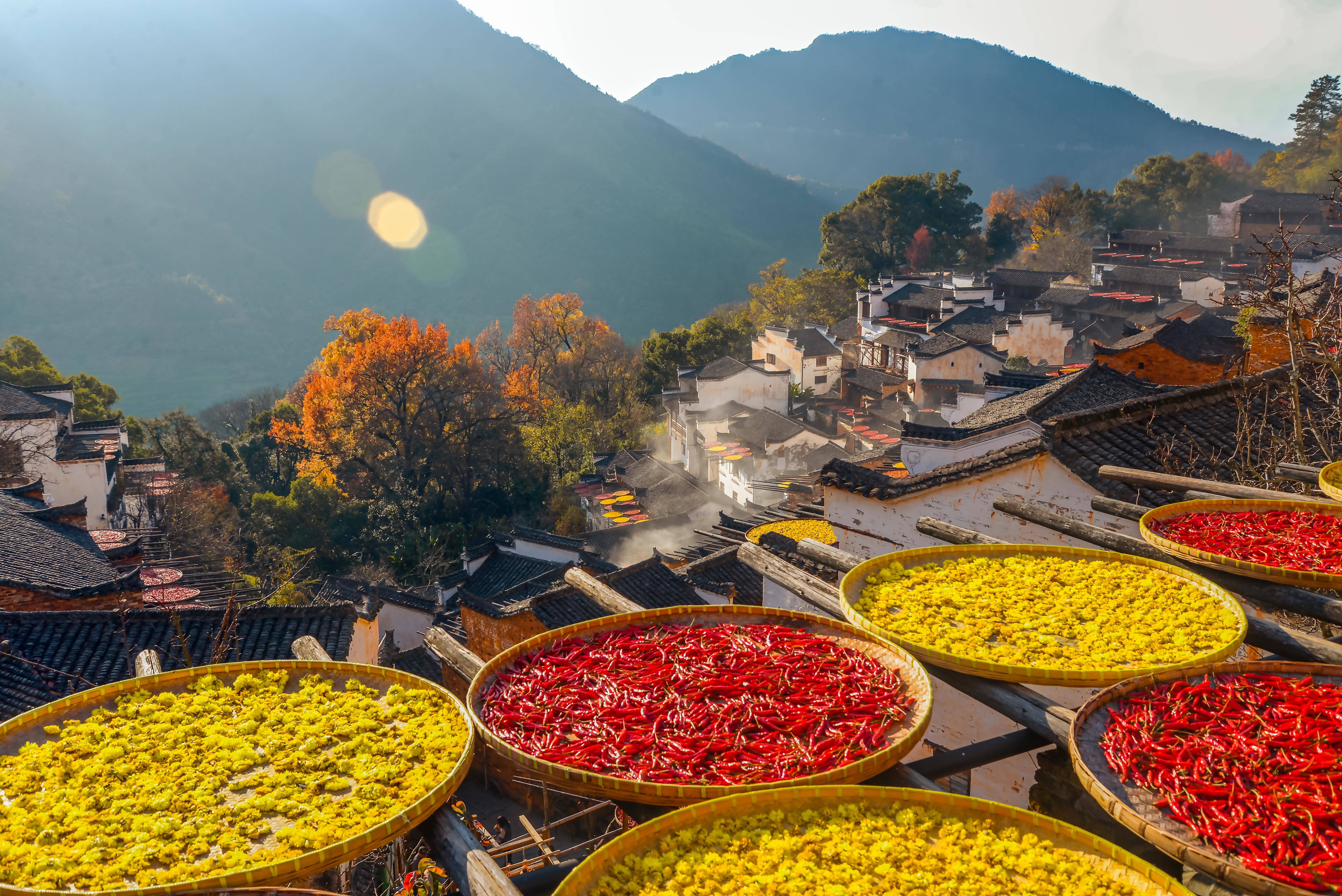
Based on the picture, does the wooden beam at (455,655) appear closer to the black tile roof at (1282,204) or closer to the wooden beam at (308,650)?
the wooden beam at (308,650)

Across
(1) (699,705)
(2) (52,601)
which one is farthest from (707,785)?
(2) (52,601)

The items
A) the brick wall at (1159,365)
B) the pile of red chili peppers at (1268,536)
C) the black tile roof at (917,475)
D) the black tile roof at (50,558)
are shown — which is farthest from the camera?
the brick wall at (1159,365)

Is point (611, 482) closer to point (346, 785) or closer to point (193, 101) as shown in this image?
point (346, 785)

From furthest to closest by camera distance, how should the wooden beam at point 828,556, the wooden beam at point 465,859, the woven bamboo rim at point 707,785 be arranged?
the wooden beam at point 828,556, the woven bamboo rim at point 707,785, the wooden beam at point 465,859

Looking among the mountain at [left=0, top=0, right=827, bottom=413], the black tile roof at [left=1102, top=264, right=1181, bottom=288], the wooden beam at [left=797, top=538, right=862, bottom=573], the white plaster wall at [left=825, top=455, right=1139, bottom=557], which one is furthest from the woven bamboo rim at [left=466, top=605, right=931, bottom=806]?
the mountain at [left=0, top=0, right=827, bottom=413]

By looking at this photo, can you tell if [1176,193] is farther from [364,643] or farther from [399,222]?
[399,222]

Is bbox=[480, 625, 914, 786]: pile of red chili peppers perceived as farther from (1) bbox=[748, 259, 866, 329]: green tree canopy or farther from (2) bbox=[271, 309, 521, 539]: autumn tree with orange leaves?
(1) bbox=[748, 259, 866, 329]: green tree canopy

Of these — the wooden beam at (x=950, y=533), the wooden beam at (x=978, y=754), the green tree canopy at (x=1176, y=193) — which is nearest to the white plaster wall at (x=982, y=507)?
the wooden beam at (x=950, y=533)
